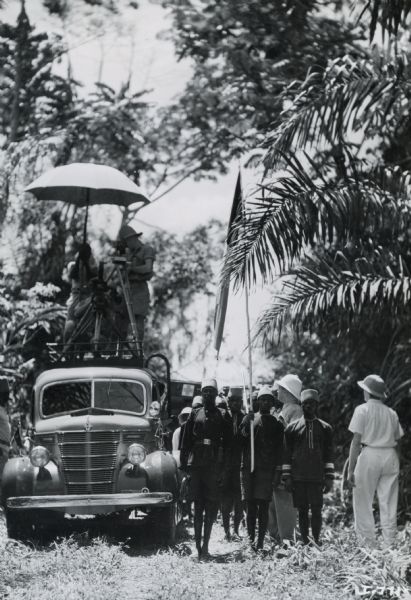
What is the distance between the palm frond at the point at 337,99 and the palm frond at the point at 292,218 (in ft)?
1.85

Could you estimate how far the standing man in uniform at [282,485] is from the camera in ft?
35.1

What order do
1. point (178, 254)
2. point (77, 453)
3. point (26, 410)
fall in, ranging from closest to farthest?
point (77, 453) < point (26, 410) < point (178, 254)

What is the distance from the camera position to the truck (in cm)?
1068

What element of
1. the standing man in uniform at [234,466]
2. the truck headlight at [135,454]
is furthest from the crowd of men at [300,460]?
the truck headlight at [135,454]

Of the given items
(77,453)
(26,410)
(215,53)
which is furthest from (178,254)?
(77,453)

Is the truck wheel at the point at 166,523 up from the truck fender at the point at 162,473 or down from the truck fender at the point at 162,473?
down

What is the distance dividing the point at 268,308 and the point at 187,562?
3659mm

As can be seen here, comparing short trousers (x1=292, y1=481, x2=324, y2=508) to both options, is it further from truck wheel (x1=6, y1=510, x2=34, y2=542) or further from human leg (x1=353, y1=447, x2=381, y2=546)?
truck wheel (x1=6, y1=510, x2=34, y2=542)

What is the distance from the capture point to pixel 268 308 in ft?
39.6

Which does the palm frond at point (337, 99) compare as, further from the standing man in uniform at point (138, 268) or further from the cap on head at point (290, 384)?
the standing man in uniform at point (138, 268)

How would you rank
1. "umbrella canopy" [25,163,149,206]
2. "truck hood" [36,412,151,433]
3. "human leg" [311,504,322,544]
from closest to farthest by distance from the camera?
"human leg" [311,504,322,544]
"truck hood" [36,412,151,433]
"umbrella canopy" [25,163,149,206]

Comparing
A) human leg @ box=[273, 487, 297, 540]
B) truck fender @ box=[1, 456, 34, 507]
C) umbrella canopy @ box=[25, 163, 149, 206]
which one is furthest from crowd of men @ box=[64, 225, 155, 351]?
human leg @ box=[273, 487, 297, 540]

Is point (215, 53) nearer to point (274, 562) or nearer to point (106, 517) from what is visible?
point (106, 517)

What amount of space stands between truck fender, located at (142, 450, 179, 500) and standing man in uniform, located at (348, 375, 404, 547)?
6.51 feet
